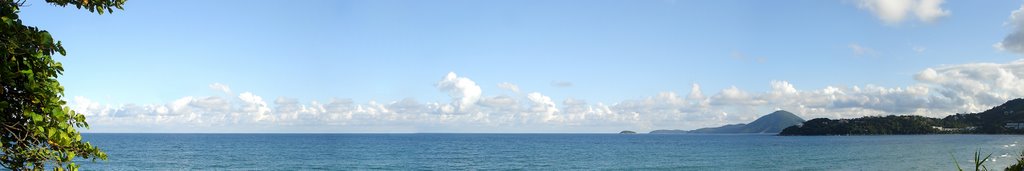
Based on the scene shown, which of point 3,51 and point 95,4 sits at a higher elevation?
point 95,4

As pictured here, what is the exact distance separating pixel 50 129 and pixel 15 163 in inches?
36.3

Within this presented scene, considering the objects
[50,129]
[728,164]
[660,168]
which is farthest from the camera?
[728,164]

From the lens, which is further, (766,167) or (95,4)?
(766,167)

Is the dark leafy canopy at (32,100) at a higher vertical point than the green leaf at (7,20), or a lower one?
lower

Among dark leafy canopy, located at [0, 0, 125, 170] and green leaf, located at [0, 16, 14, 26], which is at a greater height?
green leaf, located at [0, 16, 14, 26]

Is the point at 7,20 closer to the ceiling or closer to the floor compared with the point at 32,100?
closer to the ceiling

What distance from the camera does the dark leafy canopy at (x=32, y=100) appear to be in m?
7.59

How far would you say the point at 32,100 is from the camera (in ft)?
26.3

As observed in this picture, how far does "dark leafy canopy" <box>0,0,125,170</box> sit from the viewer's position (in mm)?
7594

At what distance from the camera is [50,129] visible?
8.05 m

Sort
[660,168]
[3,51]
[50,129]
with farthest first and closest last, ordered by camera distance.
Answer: [660,168], [50,129], [3,51]

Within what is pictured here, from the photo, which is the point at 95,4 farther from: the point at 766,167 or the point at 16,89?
the point at 766,167

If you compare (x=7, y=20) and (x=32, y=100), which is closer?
(x=7, y=20)

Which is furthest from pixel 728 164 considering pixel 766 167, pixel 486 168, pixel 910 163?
pixel 486 168
